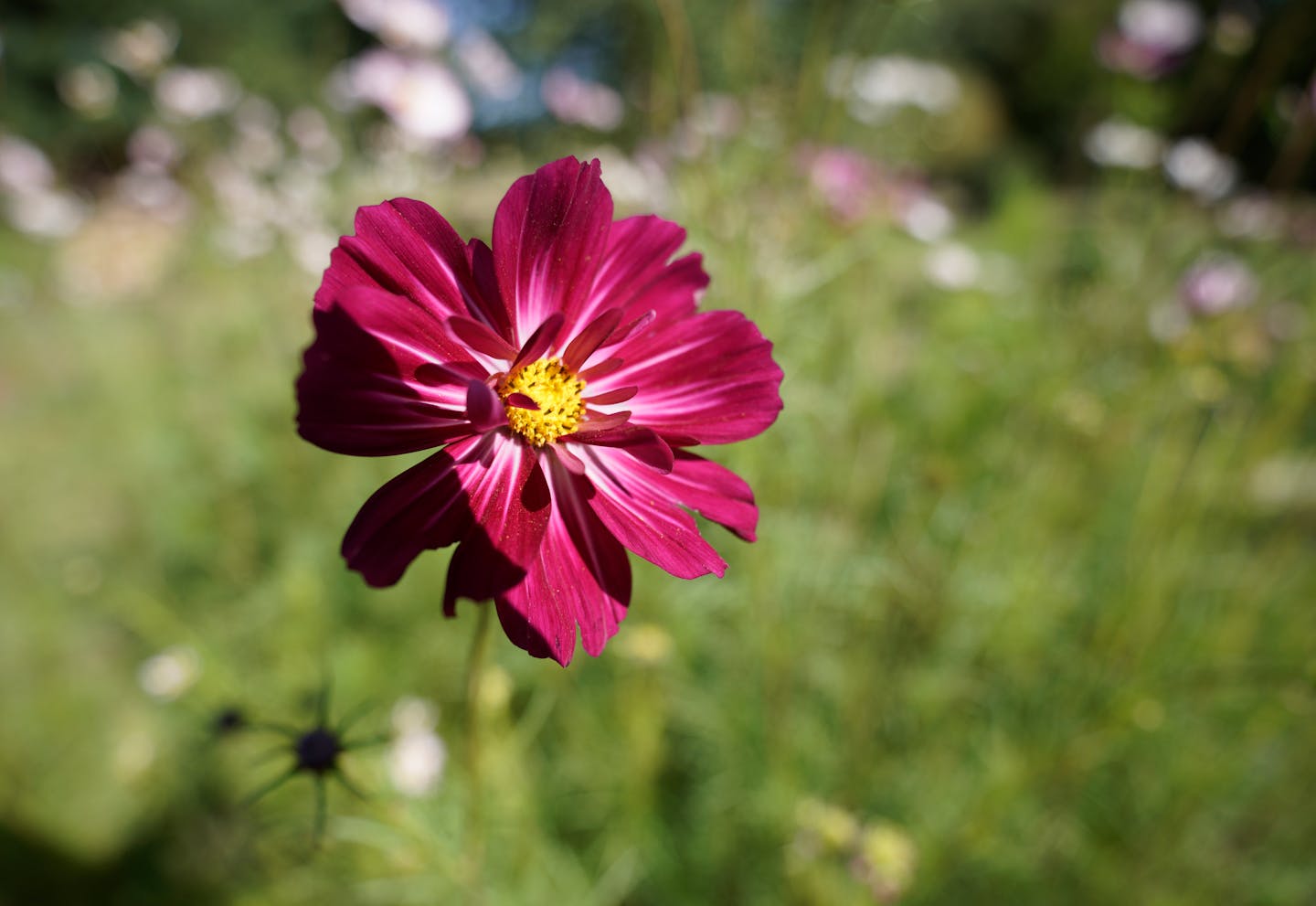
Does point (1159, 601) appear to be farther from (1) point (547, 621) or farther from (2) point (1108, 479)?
(1) point (547, 621)

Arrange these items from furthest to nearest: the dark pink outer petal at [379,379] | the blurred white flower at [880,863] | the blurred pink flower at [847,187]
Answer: the blurred pink flower at [847,187] < the blurred white flower at [880,863] < the dark pink outer petal at [379,379]

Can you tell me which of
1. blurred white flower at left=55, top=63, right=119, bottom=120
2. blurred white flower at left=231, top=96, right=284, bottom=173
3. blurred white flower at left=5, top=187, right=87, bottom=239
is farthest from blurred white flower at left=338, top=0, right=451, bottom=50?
blurred white flower at left=5, top=187, right=87, bottom=239

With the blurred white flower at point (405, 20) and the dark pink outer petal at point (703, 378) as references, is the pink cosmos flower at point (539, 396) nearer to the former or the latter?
A: the dark pink outer petal at point (703, 378)

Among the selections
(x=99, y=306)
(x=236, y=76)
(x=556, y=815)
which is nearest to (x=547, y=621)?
(x=556, y=815)

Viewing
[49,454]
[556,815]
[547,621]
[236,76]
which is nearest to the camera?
[547,621]

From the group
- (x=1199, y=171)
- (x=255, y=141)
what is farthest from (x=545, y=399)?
(x=255, y=141)

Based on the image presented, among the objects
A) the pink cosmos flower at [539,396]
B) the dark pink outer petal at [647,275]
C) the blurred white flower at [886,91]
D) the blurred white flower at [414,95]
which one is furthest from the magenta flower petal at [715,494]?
the blurred white flower at [886,91]

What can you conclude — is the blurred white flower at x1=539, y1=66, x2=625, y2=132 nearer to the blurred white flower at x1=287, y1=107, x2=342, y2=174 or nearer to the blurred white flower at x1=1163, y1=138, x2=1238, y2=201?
the blurred white flower at x1=287, y1=107, x2=342, y2=174

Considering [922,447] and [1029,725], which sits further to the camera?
[922,447]
